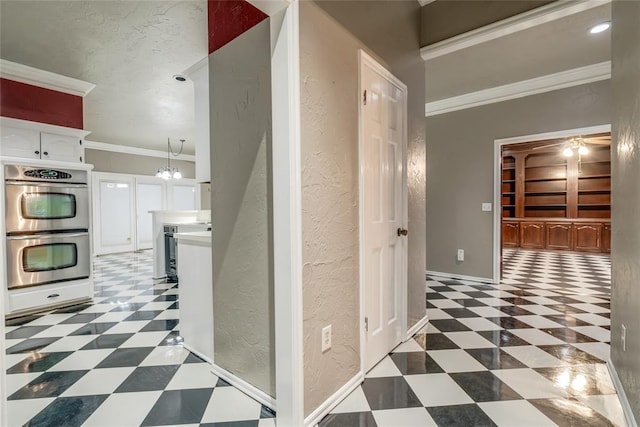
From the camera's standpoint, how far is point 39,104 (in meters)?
3.58

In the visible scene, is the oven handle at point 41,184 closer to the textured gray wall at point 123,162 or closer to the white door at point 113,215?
the textured gray wall at point 123,162

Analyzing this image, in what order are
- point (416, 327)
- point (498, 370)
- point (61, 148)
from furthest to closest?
point (61, 148)
point (416, 327)
point (498, 370)

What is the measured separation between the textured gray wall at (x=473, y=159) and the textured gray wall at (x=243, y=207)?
3628 mm

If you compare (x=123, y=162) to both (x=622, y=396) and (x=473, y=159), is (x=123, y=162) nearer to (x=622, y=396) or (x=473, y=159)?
(x=473, y=159)

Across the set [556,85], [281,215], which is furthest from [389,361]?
[556,85]

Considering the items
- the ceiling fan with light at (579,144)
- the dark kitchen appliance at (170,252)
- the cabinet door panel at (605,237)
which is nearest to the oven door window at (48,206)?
the dark kitchen appliance at (170,252)

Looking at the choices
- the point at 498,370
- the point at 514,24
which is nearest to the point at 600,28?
the point at 514,24

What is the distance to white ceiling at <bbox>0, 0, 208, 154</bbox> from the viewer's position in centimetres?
245

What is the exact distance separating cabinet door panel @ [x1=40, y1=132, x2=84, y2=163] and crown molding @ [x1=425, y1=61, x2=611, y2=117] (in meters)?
5.01

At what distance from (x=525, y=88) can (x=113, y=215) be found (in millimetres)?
8505

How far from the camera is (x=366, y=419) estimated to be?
1539 mm

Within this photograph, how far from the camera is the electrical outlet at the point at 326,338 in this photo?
156cm

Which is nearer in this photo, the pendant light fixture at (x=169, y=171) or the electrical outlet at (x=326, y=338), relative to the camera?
the electrical outlet at (x=326, y=338)

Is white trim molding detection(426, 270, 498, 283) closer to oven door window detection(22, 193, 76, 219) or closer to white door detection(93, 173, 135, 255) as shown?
oven door window detection(22, 193, 76, 219)
